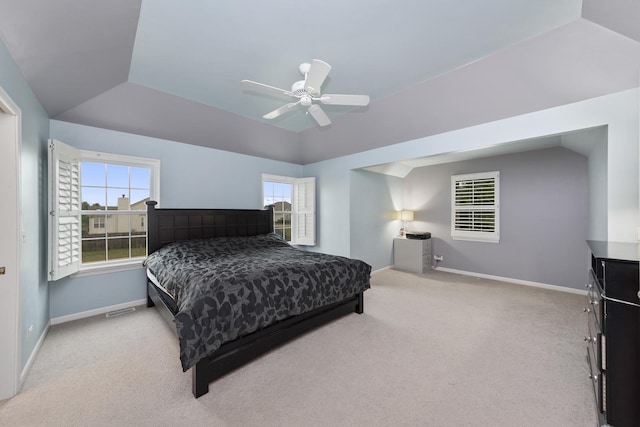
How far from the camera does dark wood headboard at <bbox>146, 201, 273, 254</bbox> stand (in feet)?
11.7

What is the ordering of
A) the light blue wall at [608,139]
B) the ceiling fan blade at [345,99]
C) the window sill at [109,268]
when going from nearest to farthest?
the light blue wall at [608,139] → the ceiling fan blade at [345,99] → the window sill at [109,268]

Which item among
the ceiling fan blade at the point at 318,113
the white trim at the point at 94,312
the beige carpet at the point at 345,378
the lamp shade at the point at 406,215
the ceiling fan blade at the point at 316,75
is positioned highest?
the ceiling fan blade at the point at 316,75

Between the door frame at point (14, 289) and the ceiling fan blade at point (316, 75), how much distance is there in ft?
6.98

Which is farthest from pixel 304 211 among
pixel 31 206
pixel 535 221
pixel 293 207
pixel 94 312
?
pixel 535 221

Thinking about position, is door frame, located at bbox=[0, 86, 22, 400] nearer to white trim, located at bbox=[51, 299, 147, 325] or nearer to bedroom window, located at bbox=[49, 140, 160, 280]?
bedroom window, located at bbox=[49, 140, 160, 280]

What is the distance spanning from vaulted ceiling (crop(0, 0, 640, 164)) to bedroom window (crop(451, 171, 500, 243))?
6.95 feet

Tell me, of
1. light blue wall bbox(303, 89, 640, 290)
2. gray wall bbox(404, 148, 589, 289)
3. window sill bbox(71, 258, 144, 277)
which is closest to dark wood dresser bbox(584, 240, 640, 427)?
light blue wall bbox(303, 89, 640, 290)

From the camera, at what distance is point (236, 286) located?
2127mm

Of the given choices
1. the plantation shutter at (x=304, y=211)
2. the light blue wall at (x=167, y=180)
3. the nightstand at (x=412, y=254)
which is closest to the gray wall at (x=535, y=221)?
the nightstand at (x=412, y=254)

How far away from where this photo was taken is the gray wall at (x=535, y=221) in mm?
3988

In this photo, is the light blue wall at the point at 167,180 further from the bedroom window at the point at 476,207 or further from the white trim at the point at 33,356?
the bedroom window at the point at 476,207

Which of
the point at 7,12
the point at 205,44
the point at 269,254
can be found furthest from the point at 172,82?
the point at 269,254

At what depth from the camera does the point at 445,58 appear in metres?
2.60

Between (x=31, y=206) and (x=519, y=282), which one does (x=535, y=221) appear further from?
(x=31, y=206)
